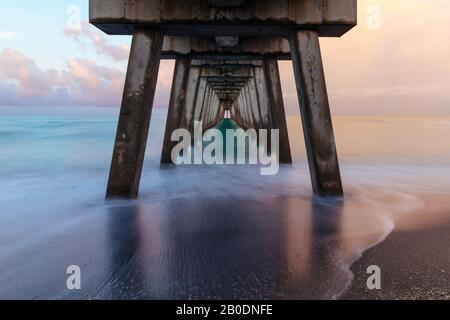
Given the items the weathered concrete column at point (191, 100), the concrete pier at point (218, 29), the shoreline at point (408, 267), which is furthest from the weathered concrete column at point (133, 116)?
the weathered concrete column at point (191, 100)

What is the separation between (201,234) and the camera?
434 cm

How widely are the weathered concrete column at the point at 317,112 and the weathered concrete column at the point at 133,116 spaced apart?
2321 millimetres

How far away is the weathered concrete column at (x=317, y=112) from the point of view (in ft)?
19.7

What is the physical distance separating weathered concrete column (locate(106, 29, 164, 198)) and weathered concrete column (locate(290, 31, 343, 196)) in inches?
91.4

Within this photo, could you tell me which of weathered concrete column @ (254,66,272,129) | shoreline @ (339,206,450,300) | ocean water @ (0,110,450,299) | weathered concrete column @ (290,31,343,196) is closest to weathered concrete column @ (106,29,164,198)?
ocean water @ (0,110,450,299)

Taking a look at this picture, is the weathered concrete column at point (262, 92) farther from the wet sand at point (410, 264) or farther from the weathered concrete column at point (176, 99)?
the wet sand at point (410, 264)

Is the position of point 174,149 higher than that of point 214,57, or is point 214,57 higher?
point 214,57

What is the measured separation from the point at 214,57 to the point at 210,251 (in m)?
7.03

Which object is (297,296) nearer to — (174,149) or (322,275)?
(322,275)

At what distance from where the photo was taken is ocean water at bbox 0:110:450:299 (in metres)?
2.95

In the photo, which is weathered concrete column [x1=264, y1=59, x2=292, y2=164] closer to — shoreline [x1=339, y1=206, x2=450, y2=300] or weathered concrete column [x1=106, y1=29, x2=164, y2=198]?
weathered concrete column [x1=106, y1=29, x2=164, y2=198]

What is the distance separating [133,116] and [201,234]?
2.37 metres
